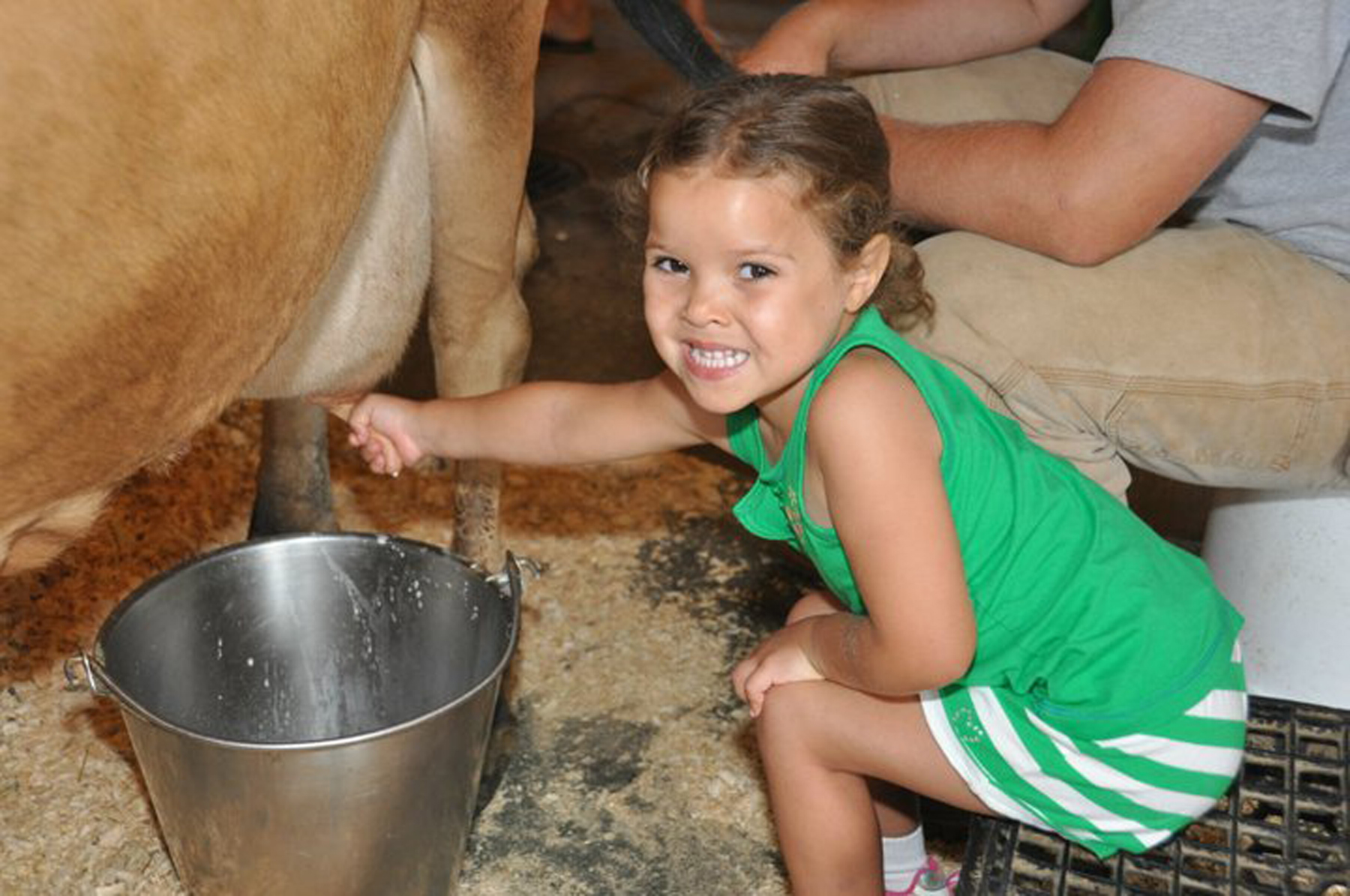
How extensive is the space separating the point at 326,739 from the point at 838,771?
0.57 metres

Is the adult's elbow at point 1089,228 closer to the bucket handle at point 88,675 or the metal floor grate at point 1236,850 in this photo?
the metal floor grate at point 1236,850

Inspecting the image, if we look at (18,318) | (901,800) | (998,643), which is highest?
(18,318)

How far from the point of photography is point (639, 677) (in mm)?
2541

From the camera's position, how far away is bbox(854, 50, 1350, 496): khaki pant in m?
2.00

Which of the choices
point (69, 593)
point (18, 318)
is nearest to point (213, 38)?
point (18, 318)

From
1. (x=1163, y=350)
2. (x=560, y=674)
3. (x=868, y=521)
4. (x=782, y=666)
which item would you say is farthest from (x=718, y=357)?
(x=560, y=674)

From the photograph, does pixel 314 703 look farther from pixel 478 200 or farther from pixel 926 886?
pixel 926 886

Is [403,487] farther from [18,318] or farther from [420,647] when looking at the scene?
[18,318]

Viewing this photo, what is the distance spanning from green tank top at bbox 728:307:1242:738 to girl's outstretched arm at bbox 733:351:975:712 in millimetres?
70

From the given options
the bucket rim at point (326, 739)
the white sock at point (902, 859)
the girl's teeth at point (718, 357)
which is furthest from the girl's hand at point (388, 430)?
the white sock at point (902, 859)

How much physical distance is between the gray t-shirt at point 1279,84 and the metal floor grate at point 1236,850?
24.4 inches

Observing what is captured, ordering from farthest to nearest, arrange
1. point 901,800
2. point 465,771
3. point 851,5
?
point 851,5 < point 901,800 < point 465,771

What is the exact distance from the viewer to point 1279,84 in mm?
1841

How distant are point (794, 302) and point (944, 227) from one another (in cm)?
64
